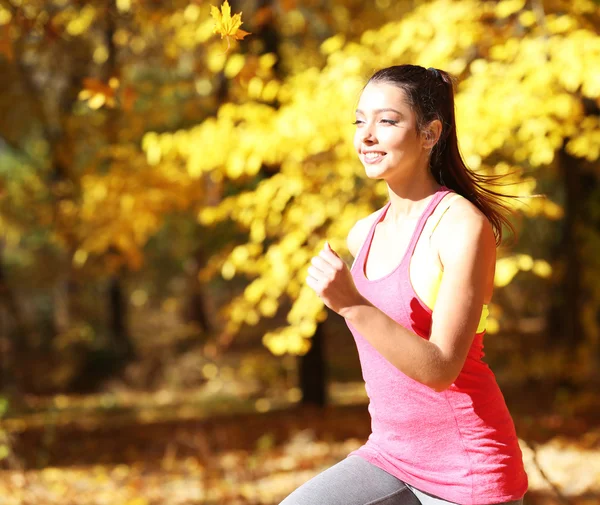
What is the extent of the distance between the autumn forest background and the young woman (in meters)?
0.41

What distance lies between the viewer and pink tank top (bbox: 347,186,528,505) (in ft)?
5.63

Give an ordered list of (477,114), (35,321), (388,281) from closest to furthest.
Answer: (388,281), (477,114), (35,321)

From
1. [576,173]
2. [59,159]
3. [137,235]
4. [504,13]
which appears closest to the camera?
[504,13]

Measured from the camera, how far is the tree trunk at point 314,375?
1005 cm

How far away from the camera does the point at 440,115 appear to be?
1843mm

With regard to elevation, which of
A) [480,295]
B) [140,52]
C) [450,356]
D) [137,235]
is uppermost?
[140,52]

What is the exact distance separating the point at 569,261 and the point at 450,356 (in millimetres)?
9475

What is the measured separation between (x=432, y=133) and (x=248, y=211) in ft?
11.1

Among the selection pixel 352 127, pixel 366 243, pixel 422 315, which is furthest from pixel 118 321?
pixel 422 315

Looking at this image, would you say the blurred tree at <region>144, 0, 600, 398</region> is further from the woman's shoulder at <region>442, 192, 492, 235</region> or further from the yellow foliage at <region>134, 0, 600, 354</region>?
the woman's shoulder at <region>442, 192, 492, 235</region>

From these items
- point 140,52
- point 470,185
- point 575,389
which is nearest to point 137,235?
point 140,52

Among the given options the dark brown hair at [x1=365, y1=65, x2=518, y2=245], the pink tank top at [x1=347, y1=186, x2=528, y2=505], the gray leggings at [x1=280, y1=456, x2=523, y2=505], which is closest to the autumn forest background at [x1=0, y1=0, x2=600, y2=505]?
the dark brown hair at [x1=365, y1=65, x2=518, y2=245]

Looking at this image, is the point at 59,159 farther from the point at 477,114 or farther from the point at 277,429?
the point at 477,114

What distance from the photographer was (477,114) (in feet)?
13.4
